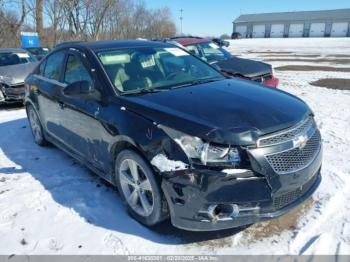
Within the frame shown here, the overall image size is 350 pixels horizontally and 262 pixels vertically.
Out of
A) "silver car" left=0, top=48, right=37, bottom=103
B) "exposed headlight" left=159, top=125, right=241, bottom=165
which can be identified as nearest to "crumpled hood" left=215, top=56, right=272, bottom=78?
"exposed headlight" left=159, top=125, right=241, bottom=165

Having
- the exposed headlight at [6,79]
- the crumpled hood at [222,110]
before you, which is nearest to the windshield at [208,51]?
the exposed headlight at [6,79]

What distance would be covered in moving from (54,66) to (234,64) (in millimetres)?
4205

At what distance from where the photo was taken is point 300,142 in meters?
2.77

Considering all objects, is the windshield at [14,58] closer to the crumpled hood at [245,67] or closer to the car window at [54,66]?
the car window at [54,66]

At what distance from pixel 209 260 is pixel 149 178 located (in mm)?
861

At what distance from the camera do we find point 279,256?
106 inches

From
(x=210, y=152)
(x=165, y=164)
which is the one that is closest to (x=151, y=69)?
(x=165, y=164)

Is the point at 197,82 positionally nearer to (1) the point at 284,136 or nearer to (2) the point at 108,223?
(1) the point at 284,136

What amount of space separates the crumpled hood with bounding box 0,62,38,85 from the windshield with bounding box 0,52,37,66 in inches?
21.7

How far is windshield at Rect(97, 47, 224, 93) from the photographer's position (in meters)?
3.51

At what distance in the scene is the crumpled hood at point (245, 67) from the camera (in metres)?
6.75

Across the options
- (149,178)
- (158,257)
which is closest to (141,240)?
(158,257)

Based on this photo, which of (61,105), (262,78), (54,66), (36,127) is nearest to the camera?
(61,105)

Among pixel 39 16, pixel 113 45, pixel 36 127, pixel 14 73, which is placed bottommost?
pixel 36 127
